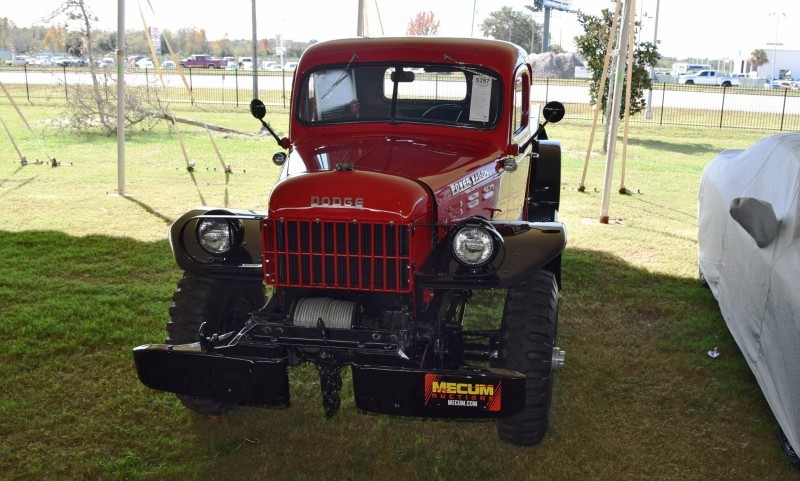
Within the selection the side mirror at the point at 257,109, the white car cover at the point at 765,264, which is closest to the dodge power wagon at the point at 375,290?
the side mirror at the point at 257,109

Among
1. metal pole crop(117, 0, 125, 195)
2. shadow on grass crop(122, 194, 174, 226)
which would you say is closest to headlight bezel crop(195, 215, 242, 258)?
shadow on grass crop(122, 194, 174, 226)

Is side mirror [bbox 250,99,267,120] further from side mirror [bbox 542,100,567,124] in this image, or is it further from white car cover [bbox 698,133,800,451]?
white car cover [bbox 698,133,800,451]

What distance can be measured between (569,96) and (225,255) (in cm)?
2603

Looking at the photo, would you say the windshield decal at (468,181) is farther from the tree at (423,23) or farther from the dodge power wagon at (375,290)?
the tree at (423,23)

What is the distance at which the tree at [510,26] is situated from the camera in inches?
2335

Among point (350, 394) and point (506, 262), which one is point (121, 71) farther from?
point (506, 262)

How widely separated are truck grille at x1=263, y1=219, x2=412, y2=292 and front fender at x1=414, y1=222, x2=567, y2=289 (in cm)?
15

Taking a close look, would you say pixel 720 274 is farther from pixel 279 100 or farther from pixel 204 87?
pixel 204 87

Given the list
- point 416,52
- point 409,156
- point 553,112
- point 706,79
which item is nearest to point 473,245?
point 409,156

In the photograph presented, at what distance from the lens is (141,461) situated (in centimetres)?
395

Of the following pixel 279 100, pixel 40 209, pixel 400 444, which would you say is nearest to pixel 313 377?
pixel 400 444

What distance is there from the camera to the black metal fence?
2137 centimetres

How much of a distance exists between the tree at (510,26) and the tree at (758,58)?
22413mm

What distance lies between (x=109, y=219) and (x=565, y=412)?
663 centimetres
